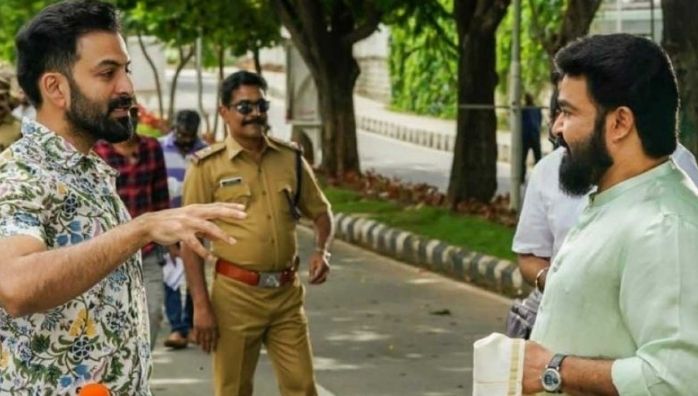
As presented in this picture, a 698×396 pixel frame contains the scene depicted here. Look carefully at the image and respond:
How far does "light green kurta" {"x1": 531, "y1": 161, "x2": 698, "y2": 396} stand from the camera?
3.58 metres

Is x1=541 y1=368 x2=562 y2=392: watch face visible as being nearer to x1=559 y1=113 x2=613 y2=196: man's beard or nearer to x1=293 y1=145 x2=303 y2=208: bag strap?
x1=559 y1=113 x2=613 y2=196: man's beard

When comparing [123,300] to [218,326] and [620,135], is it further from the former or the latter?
[218,326]

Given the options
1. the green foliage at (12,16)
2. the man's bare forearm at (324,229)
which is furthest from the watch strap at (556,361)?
the green foliage at (12,16)

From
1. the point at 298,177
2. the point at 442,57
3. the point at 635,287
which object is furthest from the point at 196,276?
the point at 442,57

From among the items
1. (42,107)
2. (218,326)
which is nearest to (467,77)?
(218,326)

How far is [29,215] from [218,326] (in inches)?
137

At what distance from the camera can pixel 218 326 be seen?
736 centimetres

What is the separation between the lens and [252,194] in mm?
7445

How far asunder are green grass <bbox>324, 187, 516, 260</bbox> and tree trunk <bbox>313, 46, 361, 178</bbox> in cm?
251

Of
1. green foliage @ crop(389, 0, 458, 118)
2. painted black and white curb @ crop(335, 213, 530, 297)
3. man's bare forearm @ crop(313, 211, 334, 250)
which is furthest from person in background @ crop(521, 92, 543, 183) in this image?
man's bare forearm @ crop(313, 211, 334, 250)

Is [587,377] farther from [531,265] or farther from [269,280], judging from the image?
[269,280]

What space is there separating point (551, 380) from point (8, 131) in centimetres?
529

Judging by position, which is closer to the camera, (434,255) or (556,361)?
(556,361)

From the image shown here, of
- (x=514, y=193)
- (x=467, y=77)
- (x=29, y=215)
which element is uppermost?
(x=29, y=215)
